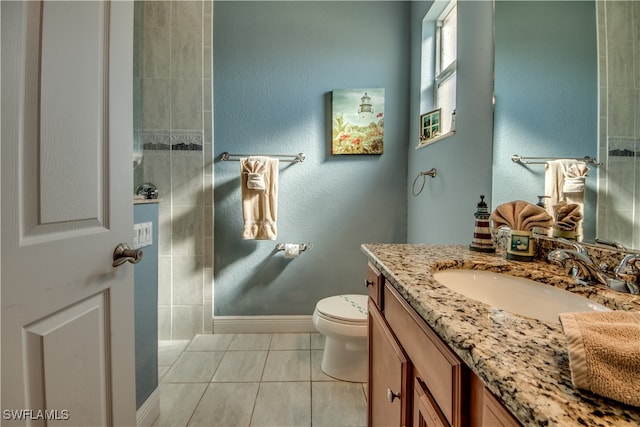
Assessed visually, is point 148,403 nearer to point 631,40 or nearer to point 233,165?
point 233,165

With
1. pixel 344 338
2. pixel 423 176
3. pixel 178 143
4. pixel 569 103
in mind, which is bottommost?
pixel 344 338

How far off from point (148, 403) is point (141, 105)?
1851 mm

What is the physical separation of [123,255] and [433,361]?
0.83m

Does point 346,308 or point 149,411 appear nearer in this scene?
point 149,411

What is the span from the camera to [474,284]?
0.82 metres

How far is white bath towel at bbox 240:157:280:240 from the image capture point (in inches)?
75.2

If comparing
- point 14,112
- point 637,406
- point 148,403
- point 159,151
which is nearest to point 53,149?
point 14,112

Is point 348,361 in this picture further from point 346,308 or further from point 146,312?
point 146,312

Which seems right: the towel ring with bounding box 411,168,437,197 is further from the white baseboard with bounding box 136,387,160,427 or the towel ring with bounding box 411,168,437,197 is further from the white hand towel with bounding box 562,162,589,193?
the white baseboard with bounding box 136,387,160,427

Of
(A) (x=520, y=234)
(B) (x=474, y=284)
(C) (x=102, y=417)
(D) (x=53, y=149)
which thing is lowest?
(C) (x=102, y=417)

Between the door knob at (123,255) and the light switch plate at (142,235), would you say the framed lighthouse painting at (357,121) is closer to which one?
the light switch plate at (142,235)

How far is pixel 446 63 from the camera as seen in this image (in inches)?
67.2

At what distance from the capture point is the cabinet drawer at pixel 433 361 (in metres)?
0.44

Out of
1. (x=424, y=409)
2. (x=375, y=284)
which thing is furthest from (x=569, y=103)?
(x=424, y=409)
